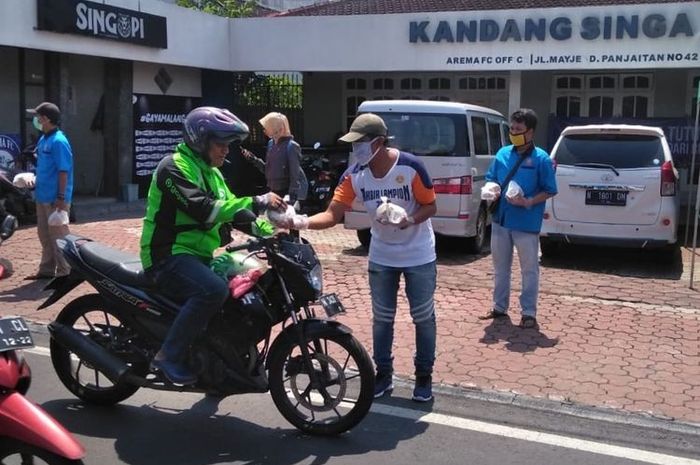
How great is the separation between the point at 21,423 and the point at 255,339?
1.61 metres

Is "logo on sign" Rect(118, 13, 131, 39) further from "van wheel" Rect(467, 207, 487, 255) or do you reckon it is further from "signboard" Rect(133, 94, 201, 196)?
"van wheel" Rect(467, 207, 487, 255)

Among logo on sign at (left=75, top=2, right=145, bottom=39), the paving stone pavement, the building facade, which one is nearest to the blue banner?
the building facade

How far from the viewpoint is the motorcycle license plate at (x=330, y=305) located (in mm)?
4312

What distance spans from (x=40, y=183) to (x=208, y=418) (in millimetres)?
4241

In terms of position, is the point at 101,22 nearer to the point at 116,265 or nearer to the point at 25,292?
the point at 25,292

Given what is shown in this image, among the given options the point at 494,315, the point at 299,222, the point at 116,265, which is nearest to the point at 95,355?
the point at 116,265

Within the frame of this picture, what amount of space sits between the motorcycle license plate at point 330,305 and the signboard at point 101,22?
9.65 meters

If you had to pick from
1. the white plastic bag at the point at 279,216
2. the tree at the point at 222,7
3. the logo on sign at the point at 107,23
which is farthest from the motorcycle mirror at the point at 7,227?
the tree at the point at 222,7

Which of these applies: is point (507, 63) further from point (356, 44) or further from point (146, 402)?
point (146, 402)

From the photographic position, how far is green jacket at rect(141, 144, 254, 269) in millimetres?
4121

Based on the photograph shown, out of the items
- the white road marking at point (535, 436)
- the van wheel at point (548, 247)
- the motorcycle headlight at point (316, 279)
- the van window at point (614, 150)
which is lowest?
the white road marking at point (535, 436)

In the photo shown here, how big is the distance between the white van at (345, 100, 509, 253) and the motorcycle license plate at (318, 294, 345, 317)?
203 inches

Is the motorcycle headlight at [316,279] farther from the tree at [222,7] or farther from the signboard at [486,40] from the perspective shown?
the tree at [222,7]

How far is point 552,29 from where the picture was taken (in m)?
14.7
